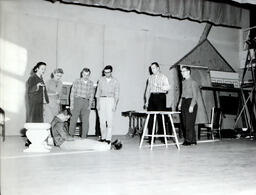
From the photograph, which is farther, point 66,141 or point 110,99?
point 110,99

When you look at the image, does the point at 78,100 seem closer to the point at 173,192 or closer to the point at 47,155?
the point at 47,155

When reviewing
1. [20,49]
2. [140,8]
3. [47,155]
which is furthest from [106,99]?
[140,8]

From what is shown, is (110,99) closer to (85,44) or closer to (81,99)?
(81,99)

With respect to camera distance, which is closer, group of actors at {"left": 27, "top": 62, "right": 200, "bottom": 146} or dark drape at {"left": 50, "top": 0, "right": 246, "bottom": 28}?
group of actors at {"left": 27, "top": 62, "right": 200, "bottom": 146}

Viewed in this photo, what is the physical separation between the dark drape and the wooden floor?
5051 mm

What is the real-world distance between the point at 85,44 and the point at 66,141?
13.4 ft

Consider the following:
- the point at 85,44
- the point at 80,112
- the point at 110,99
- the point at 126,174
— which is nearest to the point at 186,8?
the point at 85,44

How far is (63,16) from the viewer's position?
28.5 feet

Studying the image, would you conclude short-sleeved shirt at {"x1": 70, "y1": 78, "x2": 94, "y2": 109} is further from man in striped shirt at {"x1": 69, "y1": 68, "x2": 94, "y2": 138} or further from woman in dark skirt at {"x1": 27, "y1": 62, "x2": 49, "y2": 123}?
woman in dark skirt at {"x1": 27, "y1": 62, "x2": 49, "y2": 123}

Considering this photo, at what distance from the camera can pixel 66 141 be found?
5512 millimetres

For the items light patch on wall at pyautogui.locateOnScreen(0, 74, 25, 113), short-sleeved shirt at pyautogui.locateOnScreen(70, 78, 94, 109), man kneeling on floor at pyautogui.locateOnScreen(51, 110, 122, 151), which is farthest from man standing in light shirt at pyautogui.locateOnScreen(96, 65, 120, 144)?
light patch on wall at pyautogui.locateOnScreen(0, 74, 25, 113)

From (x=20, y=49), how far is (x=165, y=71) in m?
4.32

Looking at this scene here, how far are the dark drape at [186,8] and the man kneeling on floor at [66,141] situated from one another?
3896 millimetres

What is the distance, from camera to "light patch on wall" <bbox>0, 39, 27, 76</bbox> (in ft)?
26.2
